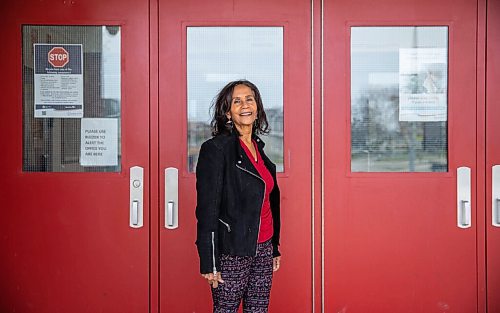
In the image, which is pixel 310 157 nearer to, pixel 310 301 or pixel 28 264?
pixel 310 301

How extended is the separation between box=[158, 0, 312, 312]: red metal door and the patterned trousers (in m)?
0.66

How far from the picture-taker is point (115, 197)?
11.1 feet

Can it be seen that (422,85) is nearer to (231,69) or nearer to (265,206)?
(231,69)

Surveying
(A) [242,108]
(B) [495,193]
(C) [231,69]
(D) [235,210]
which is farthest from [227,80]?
(B) [495,193]

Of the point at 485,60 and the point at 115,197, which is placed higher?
the point at 485,60

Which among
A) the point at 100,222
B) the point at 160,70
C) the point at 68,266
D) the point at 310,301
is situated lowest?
the point at 310,301

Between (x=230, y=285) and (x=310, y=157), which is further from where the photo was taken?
(x=310, y=157)

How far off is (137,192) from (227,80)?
86 cm

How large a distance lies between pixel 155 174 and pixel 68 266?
0.76 metres

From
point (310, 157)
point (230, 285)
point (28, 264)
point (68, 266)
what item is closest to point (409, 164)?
point (310, 157)

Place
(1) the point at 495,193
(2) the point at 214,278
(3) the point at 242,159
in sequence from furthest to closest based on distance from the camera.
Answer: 1. (1) the point at 495,193
2. (3) the point at 242,159
3. (2) the point at 214,278

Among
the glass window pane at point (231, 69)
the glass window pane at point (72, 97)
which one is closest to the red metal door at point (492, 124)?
the glass window pane at point (231, 69)

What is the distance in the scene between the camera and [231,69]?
133 inches

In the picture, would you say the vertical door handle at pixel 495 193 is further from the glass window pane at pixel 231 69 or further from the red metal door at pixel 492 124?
the glass window pane at pixel 231 69
